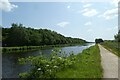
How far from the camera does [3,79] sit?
61.6 feet

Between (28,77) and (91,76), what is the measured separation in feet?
9.75

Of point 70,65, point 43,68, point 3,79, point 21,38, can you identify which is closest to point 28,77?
point 43,68

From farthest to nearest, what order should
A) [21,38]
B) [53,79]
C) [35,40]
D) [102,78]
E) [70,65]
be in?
[35,40], [21,38], [70,65], [102,78], [53,79]

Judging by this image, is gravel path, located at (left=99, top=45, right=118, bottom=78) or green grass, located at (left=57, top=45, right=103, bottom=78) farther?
gravel path, located at (left=99, top=45, right=118, bottom=78)

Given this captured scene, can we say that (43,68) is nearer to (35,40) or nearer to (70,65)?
(70,65)

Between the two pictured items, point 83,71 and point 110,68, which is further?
point 110,68

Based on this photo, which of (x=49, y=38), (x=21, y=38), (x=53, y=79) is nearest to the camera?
(x=53, y=79)

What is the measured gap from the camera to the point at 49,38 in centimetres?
12569

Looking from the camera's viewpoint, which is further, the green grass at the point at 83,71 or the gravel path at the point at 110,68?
the gravel path at the point at 110,68

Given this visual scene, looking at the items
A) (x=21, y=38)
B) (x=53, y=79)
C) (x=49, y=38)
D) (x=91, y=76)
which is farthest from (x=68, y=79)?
(x=49, y=38)

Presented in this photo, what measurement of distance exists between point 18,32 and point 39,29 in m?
36.4

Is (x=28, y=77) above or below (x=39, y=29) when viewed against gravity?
below

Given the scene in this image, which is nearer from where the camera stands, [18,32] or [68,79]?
[68,79]

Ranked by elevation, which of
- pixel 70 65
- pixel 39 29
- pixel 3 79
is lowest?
pixel 3 79
